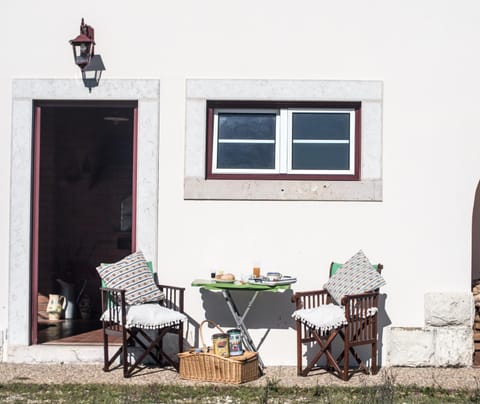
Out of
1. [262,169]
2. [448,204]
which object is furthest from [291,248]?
[448,204]

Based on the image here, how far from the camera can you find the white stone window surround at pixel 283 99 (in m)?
8.77

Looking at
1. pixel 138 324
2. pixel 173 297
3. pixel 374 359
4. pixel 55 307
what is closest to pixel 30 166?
pixel 173 297

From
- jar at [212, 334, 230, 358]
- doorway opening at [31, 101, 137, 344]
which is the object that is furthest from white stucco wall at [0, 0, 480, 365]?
doorway opening at [31, 101, 137, 344]

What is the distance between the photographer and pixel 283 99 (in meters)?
8.81

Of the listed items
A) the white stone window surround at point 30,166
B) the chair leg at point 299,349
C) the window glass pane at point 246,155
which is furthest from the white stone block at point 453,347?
the white stone window surround at point 30,166

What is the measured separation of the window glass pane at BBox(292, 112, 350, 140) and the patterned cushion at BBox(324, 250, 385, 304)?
1.20 metres

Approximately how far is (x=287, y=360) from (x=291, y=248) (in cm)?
102

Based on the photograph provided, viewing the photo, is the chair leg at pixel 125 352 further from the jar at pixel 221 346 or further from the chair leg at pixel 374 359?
the chair leg at pixel 374 359

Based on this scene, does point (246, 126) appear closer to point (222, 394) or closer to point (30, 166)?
point (30, 166)

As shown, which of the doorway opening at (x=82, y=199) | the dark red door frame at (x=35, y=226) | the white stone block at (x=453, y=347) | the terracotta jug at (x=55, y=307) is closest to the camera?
the white stone block at (x=453, y=347)

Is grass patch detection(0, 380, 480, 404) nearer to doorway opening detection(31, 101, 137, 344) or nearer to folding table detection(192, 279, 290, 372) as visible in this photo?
folding table detection(192, 279, 290, 372)

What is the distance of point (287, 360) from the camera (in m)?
8.73

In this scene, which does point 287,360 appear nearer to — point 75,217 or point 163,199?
point 163,199

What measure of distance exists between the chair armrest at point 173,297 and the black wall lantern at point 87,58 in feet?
6.48
